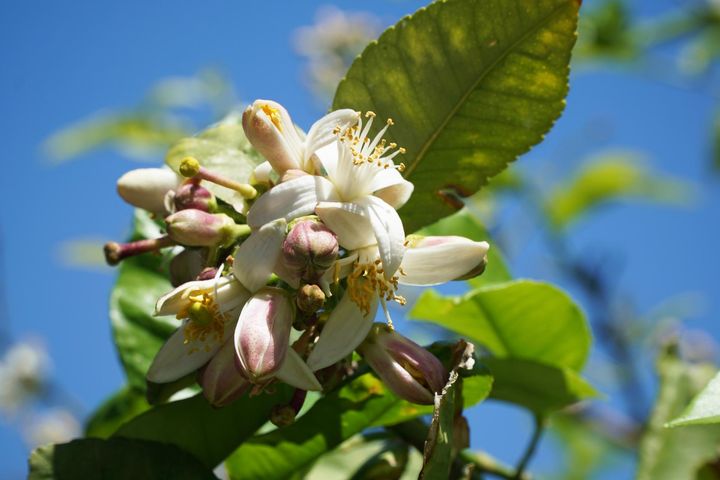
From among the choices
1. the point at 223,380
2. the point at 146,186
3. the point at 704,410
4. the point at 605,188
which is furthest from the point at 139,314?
the point at 605,188

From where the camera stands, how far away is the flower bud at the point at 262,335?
780mm

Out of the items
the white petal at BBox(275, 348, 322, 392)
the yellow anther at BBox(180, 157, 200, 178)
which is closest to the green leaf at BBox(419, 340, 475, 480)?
the white petal at BBox(275, 348, 322, 392)

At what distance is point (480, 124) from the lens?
3.22 feet

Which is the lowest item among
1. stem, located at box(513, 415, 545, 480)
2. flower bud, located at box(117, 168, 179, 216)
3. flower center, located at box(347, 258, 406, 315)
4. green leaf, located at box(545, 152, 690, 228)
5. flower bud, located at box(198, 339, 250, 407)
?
green leaf, located at box(545, 152, 690, 228)

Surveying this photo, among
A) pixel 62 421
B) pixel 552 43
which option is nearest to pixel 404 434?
pixel 552 43

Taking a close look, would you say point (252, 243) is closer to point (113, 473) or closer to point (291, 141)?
point (291, 141)

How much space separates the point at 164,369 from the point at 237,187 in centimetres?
20

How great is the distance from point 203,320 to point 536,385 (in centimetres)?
60

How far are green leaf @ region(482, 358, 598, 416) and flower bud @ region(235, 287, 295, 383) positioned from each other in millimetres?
446

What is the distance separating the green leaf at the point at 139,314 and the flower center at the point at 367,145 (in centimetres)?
39

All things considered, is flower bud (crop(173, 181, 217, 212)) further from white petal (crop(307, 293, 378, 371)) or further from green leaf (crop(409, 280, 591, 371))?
green leaf (crop(409, 280, 591, 371))

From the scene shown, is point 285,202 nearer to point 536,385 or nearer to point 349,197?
point 349,197

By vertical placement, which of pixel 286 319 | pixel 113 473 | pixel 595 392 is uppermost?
pixel 286 319

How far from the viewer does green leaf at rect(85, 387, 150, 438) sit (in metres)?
1.38
